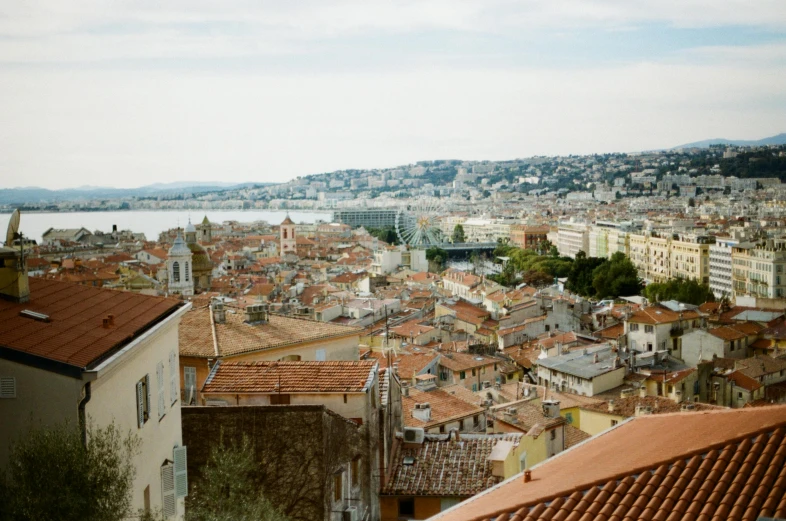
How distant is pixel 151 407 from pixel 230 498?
28.2 inches

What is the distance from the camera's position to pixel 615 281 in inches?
1756

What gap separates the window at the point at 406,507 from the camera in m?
7.76

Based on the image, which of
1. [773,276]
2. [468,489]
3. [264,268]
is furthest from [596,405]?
[264,268]

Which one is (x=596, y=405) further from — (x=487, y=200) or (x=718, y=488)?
(x=487, y=200)

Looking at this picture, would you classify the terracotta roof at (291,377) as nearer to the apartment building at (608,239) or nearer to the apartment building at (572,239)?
the apartment building at (608,239)

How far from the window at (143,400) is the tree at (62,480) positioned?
44.4 inches

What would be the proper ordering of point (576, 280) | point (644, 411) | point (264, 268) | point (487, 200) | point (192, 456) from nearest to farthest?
1. point (192, 456)
2. point (644, 411)
3. point (576, 280)
4. point (264, 268)
5. point (487, 200)

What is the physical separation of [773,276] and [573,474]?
141 feet

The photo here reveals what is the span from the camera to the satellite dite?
4.80m

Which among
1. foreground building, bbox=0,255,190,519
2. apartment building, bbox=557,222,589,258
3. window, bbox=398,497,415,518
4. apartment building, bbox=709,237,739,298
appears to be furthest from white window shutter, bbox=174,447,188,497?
apartment building, bbox=557,222,589,258

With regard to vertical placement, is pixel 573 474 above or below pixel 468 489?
above

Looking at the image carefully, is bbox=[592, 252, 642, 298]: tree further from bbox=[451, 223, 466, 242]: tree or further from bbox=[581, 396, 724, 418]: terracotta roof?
bbox=[451, 223, 466, 242]: tree

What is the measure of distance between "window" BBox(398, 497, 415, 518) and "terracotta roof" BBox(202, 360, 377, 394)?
4.06ft

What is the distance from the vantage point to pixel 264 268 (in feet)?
181
